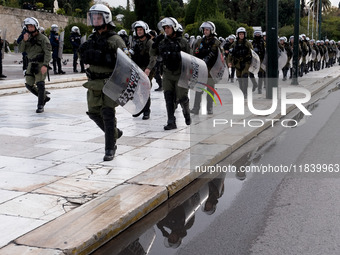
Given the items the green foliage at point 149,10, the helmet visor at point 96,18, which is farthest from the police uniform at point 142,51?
the green foliage at point 149,10

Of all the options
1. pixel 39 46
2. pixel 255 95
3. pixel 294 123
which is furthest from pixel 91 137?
pixel 255 95

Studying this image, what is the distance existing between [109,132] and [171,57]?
7.82 ft

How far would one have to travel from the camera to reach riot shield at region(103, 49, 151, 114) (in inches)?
239

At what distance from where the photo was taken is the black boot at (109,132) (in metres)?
6.50

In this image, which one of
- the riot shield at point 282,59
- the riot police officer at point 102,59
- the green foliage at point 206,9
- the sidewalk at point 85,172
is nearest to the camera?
the sidewalk at point 85,172

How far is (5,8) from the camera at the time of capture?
49.5 meters

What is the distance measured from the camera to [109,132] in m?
6.58

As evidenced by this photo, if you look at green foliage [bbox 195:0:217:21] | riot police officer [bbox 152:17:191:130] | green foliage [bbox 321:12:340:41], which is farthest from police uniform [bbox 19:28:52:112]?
green foliage [bbox 321:12:340:41]

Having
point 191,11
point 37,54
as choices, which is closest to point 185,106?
point 37,54

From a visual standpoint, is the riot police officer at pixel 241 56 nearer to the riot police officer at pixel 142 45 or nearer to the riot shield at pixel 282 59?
the riot police officer at pixel 142 45

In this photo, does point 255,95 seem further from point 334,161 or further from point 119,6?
point 119,6

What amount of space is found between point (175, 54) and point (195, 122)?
62.0 inches

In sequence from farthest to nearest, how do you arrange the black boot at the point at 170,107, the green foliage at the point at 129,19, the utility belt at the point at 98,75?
the green foliage at the point at 129,19 → the black boot at the point at 170,107 → the utility belt at the point at 98,75

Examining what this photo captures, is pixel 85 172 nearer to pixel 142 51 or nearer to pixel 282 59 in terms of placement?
pixel 142 51
